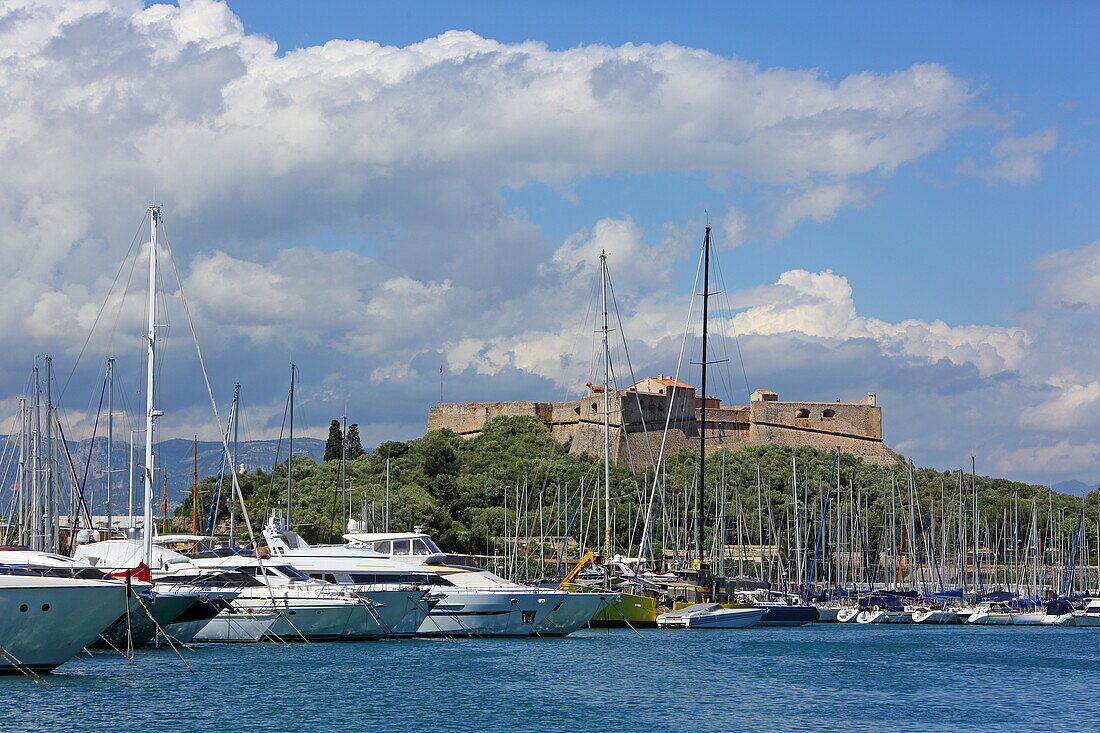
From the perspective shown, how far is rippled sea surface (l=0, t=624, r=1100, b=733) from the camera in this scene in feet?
77.7

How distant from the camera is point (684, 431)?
113 m

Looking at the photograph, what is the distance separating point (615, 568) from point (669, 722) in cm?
2464

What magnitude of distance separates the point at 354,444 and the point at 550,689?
83300 mm

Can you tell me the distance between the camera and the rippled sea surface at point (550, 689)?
77.7 feet

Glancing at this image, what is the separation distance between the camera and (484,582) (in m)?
38.9

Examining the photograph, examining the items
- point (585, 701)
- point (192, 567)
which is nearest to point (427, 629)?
point (192, 567)

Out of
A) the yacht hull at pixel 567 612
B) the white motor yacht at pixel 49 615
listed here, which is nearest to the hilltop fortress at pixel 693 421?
the yacht hull at pixel 567 612

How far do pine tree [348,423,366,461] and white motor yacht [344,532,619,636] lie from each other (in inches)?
2634

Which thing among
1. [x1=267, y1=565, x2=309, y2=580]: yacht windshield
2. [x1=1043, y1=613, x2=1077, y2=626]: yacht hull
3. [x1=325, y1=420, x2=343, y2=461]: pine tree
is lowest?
[x1=1043, y1=613, x2=1077, y2=626]: yacht hull

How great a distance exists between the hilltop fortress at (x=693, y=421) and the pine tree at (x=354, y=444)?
8619 mm

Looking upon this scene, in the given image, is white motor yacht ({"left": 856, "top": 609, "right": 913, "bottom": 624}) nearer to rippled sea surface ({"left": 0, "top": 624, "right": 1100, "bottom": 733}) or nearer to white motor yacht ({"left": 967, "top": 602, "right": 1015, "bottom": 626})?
white motor yacht ({"left": 967, "top": 602, "right": 1015, "bottom": 626})

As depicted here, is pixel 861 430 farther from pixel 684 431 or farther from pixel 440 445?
pixel 440 445

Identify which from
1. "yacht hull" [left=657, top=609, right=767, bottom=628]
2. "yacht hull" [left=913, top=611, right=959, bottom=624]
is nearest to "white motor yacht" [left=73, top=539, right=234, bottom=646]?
"yacht hull" [left=657, top=609, right=767, bottom=628]

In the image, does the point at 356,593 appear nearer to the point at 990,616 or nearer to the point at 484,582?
the point at 484,582
